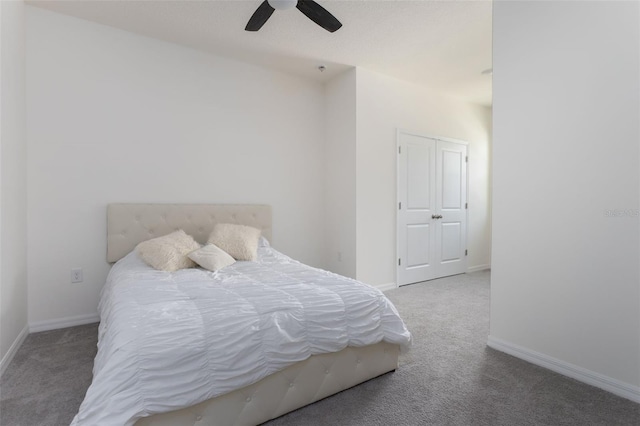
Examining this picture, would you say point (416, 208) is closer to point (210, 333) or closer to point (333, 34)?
point (333, 34)

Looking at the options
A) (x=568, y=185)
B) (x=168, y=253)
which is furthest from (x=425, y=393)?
(x=168, y=253)

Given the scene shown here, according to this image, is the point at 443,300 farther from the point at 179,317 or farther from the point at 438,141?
the point at 179,317

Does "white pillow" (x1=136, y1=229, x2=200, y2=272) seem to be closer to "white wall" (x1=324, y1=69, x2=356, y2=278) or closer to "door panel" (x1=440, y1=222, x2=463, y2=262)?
"white wall" (x1=324, y1=69, x2=356, y2=278)

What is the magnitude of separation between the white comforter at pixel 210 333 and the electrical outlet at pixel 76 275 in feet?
2.98

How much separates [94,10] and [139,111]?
85 cm

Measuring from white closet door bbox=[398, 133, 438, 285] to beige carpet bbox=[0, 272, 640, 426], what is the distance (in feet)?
A: 5.51

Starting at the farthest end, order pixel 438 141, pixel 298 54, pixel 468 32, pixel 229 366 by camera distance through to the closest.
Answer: pixel 438 141, pixel 298 54, pixel 468 32, pixel 229 366

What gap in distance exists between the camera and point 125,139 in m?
3.05

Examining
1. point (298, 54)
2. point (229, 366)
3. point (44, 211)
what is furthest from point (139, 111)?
point (229, 366)

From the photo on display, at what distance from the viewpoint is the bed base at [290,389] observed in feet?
4.52

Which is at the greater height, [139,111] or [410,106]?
[410,106]

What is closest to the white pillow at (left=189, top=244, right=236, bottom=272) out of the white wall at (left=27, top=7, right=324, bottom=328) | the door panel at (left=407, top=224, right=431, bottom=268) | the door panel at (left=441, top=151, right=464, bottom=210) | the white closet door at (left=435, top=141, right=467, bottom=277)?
the white wall at (left=27, top=7, right=324, bottom=328)

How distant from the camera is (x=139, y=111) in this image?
3117 millimetres

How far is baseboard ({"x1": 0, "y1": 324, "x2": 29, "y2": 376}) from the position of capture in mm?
2066
